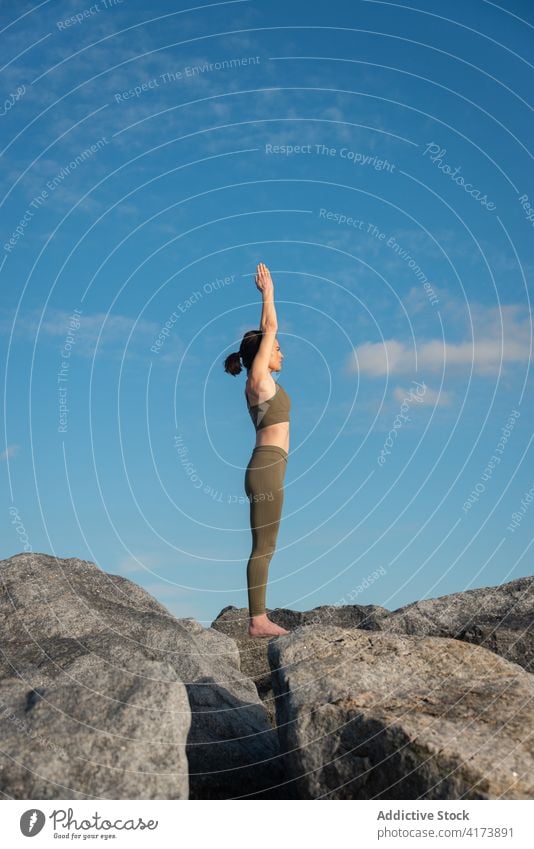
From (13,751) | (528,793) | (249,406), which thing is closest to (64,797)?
(13,751)

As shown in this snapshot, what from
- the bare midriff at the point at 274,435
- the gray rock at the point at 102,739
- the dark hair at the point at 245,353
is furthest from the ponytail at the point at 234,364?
the gray rock at the point at 102,739

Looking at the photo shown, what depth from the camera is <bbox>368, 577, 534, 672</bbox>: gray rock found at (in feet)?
34.6

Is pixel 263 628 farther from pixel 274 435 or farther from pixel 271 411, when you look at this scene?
pixel 271 411

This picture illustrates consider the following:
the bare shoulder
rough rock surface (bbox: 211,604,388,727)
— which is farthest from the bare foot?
the bare shoulder

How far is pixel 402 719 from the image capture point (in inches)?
253

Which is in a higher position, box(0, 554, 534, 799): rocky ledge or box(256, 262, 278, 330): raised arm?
box(256, 262, 278, 330): raised arm

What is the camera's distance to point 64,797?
6082 mm

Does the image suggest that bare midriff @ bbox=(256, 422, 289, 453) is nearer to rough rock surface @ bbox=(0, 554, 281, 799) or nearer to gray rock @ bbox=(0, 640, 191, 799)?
rough rock surface @ bbox=(0, 554, 281, 799)

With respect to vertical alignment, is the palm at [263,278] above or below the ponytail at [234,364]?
above

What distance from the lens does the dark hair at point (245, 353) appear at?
1229 centimetres

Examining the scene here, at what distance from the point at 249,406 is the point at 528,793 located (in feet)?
24.6

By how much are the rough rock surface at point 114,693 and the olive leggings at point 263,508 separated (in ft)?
3.50

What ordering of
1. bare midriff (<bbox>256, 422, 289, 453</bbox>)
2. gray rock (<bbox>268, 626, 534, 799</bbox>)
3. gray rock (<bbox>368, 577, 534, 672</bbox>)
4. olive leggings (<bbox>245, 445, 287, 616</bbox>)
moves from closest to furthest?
gray rock (<bbox>268, 626, 534, 799</bbox>) → gray rock (<bbox>368, 577, 534, 672</bbox>) → olive leggings (<bbox>245, 445, 287, 616</bbox>) → bare midriff (<bbox>256, 422, 289, 453</bbox>)

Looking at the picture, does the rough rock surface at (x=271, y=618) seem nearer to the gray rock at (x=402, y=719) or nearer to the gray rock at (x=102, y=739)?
the gray rock at (x=402, y=719)
